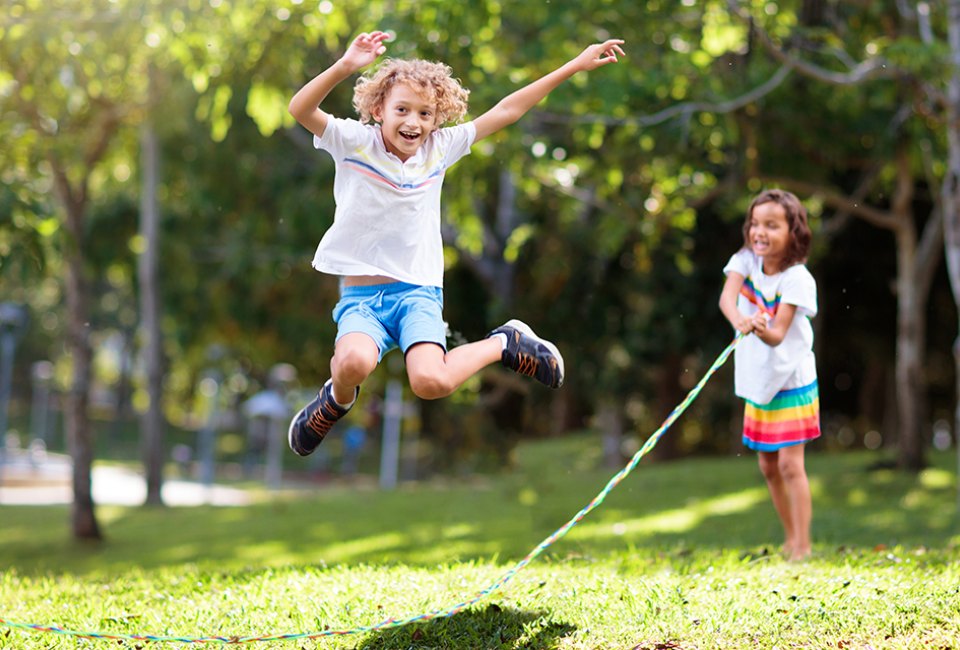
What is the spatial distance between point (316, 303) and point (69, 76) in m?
10.7

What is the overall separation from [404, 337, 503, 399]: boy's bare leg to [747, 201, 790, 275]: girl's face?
179cm

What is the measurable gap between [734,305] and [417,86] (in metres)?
2.19

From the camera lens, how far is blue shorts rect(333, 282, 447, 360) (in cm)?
517

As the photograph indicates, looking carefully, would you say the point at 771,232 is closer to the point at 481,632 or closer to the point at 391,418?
the point at 481,632

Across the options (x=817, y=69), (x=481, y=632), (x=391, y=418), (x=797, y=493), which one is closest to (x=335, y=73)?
(x=481, y=632)

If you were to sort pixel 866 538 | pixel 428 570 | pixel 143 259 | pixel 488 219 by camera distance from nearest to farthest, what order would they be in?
1. pixel 428 570
2. pixel 866 538
3. pixel 143 259
4. pixel 488 219

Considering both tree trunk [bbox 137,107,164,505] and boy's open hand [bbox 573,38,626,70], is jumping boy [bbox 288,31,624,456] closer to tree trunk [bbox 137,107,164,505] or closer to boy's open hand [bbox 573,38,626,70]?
boy's open hand [bbox 573,38,626,70]

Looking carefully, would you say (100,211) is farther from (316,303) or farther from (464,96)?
(464,96)

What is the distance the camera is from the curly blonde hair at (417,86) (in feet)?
17.0

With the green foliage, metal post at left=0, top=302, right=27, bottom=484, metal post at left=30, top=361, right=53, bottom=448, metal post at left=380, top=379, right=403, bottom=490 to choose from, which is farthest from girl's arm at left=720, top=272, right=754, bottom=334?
metal post at left=30, top=361, right=53, bottom=448

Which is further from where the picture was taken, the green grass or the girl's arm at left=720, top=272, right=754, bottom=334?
the girl's arm at left=720, top=272, right=754, bottom=334

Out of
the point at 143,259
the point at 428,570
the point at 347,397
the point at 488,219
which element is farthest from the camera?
the point at 488,219

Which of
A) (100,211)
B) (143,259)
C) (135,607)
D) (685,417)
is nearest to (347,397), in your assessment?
(135,607)

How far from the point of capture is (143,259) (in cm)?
1827
